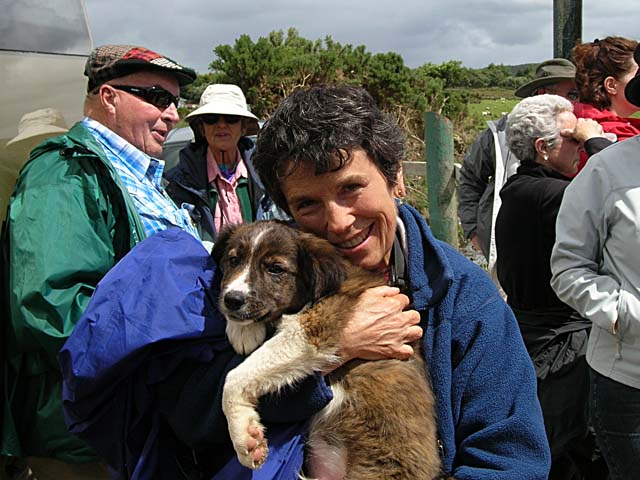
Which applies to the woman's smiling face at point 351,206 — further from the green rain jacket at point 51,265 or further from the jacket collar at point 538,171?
the jacket collar at point 538,171

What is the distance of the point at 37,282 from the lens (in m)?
2.71

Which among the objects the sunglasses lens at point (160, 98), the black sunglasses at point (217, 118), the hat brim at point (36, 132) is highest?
the sunglasses lens at point (160, 98)

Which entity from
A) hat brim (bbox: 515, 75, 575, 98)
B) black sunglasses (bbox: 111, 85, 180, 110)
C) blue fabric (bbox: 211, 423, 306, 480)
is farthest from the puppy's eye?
hat brim (bbox: 515, 75, 575, 98)

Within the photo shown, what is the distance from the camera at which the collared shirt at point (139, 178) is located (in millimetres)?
3432

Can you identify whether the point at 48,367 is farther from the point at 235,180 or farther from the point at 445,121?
the point at 445,121

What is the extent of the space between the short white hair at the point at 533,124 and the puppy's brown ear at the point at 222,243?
2.81m

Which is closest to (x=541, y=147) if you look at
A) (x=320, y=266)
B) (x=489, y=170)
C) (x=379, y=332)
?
(x=489, y=170)

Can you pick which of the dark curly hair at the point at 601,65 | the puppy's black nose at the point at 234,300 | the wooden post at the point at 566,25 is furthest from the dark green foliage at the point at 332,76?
the puppy's black nose at the point at 234,300

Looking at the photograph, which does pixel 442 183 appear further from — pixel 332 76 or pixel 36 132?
pixel 332 76

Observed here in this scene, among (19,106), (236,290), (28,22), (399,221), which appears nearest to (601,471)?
(399,221)

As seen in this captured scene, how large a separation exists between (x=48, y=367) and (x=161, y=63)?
178 centimetres

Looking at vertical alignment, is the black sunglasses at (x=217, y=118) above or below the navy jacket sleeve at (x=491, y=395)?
above

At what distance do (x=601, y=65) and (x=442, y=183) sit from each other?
1975mm

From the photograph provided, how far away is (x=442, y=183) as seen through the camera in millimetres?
6805
